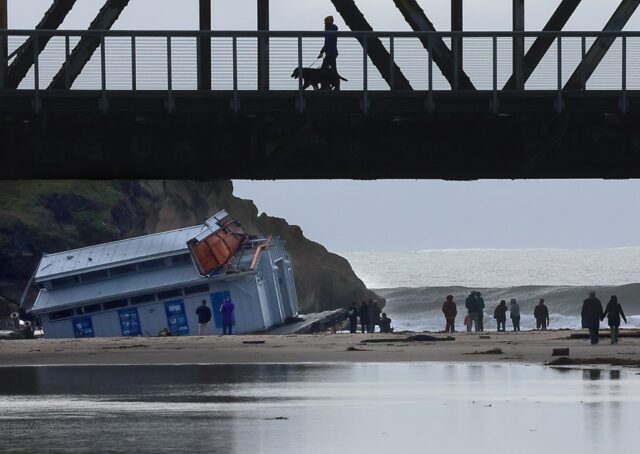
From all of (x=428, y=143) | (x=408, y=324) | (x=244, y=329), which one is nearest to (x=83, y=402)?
(x=428, y=143)

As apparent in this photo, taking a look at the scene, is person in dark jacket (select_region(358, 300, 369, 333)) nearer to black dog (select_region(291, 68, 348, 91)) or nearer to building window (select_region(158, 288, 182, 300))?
building window (select_region(158, 288, 182, 300))

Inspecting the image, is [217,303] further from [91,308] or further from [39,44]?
[39,44]

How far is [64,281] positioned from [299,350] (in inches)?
742

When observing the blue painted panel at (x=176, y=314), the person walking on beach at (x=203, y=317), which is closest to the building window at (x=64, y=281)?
the blue painted panel at (x=176, y=314)

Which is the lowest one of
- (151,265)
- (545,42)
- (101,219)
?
(151,265)

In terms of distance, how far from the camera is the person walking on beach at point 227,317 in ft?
178

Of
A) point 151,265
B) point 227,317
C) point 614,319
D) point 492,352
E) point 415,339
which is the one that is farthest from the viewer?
point 151,265

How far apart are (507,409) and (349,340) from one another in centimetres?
2447

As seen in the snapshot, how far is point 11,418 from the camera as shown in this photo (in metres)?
20.6

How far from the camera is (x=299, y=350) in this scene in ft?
132

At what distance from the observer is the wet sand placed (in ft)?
117

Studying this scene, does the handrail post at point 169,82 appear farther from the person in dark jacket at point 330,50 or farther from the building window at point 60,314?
the building window at point 60,314

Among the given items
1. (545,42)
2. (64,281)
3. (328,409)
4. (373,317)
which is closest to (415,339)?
(545,42)

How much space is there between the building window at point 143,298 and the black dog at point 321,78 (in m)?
23.0
